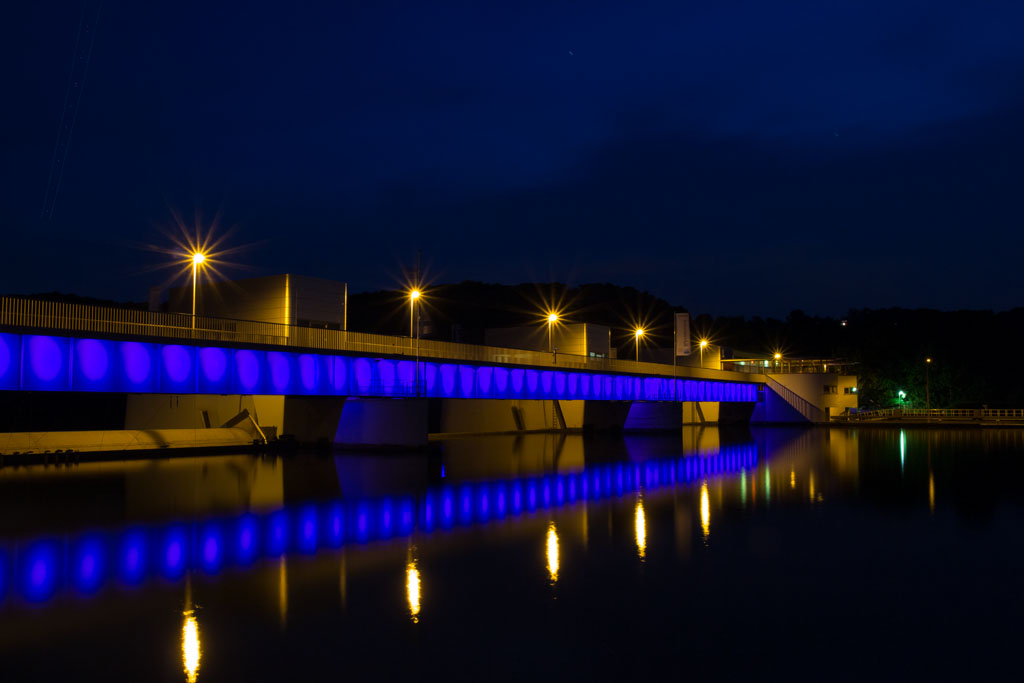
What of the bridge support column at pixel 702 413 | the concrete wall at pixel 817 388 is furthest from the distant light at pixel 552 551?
the bridge support column at pixel 702 413

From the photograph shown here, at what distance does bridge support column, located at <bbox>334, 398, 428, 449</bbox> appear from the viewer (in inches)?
1638

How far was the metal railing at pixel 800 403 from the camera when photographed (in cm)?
8831

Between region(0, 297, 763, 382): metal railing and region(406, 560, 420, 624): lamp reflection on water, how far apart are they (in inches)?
878

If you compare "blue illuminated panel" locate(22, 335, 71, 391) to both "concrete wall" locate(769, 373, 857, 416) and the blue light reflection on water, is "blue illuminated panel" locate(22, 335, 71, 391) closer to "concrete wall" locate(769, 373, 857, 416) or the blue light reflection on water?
the blue light reflection on water

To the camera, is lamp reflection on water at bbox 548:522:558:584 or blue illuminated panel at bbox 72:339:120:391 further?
blue illuminated panel at bbox 72:339:120:391

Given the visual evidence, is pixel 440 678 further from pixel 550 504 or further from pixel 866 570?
pixel 550 504

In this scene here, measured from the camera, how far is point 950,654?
8664 millimetres

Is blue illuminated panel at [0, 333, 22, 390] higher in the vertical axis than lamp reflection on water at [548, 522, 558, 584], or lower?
higher

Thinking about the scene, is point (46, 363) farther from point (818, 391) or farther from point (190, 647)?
point (818, 391)

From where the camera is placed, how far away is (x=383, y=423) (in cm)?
4225

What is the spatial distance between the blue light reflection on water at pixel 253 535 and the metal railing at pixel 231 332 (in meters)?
15.2

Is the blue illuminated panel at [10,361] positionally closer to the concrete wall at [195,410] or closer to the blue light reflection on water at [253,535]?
the blue light reflection on water at [253,535]

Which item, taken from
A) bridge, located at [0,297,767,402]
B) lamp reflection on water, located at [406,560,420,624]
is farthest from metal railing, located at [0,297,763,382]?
lamp reflection on water, located at [406,560,420,624]

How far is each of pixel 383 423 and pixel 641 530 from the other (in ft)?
90.1
